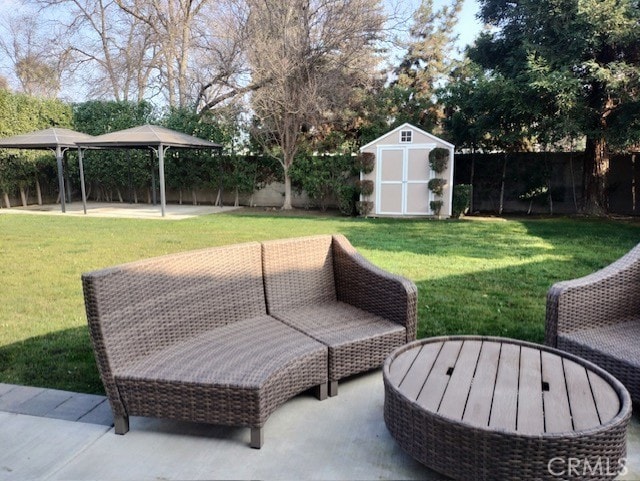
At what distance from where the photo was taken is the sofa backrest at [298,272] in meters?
2.86

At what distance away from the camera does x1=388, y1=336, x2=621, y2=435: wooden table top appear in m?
1.64

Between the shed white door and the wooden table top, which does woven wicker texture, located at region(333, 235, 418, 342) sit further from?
the shed white door

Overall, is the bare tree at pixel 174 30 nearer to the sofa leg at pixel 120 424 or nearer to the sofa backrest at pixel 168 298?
the sofa backrest at pixel 168 298

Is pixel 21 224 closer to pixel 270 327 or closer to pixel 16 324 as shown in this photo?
pixel 16 324

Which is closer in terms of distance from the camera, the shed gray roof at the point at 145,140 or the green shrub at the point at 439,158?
the green shrub at the point at 439,158

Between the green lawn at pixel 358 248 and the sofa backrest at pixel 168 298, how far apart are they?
723 millimetres

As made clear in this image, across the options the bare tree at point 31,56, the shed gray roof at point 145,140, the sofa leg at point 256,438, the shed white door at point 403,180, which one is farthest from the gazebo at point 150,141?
the sofa leg at point 256,438

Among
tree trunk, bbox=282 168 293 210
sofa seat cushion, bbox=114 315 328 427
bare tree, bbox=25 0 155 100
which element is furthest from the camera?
bare tree, bbox=25 0 155 100

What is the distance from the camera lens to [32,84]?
2181 cm

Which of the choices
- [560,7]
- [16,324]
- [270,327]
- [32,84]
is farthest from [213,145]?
[32,84]

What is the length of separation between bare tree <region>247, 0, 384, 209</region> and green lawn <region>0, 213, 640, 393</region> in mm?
3058

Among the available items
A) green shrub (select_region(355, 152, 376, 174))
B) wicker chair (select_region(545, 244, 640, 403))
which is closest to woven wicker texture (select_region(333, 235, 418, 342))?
wicker chair (select_region(545, 244, 640, 403))

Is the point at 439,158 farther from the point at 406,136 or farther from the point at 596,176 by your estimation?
the point at 596,176

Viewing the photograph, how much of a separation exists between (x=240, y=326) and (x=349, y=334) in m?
0.61
